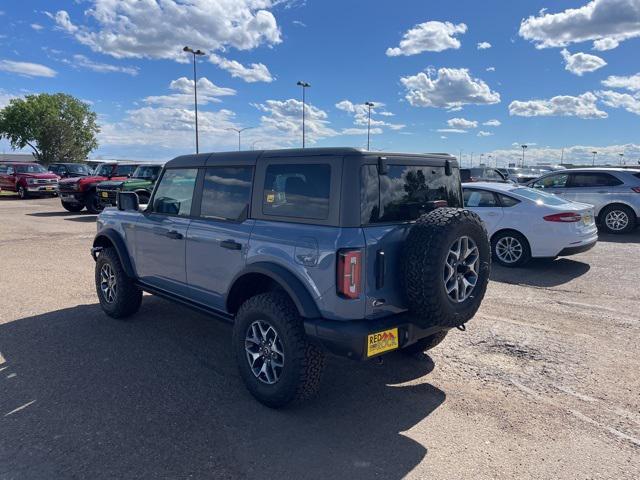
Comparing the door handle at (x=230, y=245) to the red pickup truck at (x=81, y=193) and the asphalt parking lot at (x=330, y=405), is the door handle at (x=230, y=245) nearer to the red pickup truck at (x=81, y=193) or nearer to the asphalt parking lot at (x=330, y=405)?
the asphalt parking lot at (x=330, y=405)

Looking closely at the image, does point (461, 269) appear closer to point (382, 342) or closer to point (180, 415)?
point (382, 342)

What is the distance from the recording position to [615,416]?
11.1ft

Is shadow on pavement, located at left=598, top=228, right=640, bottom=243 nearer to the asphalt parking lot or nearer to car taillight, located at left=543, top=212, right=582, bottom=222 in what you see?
car taillight, located at left=543, top=212, right=582, bottom=222

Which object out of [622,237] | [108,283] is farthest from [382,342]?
A: [622,237]

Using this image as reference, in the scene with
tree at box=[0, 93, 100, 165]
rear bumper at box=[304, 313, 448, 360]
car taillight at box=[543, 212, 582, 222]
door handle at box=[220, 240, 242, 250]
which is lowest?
rear bumper at box=[304, 313, 448, 360]

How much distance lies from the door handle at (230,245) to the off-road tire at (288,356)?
0.46 meters

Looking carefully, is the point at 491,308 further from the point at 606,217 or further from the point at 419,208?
the point at 606,217

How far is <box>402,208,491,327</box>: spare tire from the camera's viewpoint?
10.2 feet

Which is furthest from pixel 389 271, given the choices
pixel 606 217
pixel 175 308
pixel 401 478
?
pixel 606 217

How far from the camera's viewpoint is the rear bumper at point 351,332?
9.93 ft

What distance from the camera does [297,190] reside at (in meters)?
3.49

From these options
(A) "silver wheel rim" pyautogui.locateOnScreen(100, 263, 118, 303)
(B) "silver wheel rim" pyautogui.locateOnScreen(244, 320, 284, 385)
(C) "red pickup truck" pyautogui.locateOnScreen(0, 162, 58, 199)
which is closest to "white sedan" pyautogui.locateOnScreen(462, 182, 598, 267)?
(B) "silver wheel rim" pyautogui.locateOnScreen(244, 320, 284, 385)

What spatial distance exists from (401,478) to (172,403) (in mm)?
1758

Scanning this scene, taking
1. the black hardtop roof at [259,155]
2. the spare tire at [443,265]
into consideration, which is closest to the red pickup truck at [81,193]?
the black hardtop roof at [259,155]
